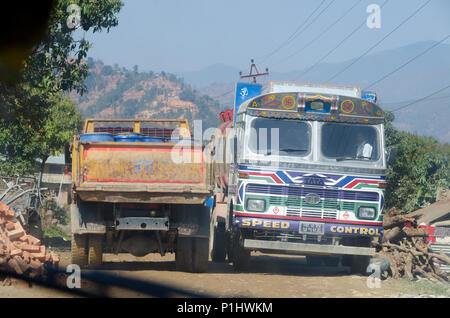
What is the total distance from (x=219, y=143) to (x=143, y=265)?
4310 mm

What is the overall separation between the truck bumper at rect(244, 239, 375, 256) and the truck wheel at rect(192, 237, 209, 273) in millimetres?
715

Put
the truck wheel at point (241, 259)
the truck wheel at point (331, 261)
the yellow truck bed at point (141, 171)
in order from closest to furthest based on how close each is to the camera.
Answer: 1. the yellow truck bed at point (141, 171)
2. the truck wheel at point (241, 259)
3. the truck wheel at point (331, 261)

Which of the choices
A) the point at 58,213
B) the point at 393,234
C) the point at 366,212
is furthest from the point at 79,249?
the point at 58,213

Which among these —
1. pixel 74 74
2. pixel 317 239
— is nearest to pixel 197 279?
pixel 317 239

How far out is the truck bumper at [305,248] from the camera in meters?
11.3

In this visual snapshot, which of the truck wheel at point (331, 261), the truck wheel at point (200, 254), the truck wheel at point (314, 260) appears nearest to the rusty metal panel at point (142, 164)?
the truck wheel at point (200, 254)

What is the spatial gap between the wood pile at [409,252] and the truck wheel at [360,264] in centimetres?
60

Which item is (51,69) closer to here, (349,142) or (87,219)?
(87,219)

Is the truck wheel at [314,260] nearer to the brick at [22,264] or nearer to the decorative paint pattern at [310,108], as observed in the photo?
the decorative paint pattern at [310,108]

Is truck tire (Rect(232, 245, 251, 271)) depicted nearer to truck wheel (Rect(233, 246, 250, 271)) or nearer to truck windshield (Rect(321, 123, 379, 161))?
truck wheel (Rect(233, 246, 250, 271))

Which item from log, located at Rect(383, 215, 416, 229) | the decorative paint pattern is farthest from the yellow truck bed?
log, located at Rect(383, 215, 416, 229)
